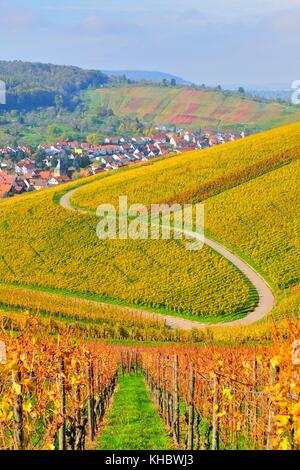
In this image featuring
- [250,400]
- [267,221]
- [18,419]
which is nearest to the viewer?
[18,419]

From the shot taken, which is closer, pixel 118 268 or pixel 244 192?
pixel 118 268

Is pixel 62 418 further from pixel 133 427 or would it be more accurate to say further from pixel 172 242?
pixel 172 242

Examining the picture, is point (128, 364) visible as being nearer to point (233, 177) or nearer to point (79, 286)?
point (79, 286)

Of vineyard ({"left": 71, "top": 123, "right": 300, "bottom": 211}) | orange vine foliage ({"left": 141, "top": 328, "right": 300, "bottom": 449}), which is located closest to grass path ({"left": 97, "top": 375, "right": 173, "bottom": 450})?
orange vine foliage ({"left": 141, "top": 328, "right": 300, "bottom": 449})

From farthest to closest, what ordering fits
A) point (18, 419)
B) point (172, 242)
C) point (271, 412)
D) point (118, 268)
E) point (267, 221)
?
point (267, 221)
point (172, 242)
point (118, 268)
point (271, 412)
point (18, 419)

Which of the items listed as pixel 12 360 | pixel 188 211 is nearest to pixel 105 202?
pixel 188 211

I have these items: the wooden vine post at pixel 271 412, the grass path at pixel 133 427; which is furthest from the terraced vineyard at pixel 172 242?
the wooden vine post at pixel 271 412

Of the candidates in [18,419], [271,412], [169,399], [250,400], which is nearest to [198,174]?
[169,399]

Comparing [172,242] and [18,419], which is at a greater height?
[18,419]

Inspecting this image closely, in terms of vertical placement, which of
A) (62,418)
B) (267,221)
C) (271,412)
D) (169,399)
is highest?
(267,221)
